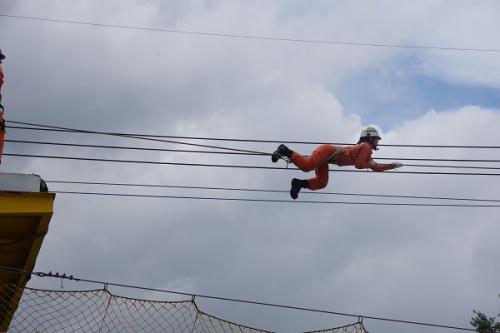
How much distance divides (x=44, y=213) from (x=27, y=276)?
214cm

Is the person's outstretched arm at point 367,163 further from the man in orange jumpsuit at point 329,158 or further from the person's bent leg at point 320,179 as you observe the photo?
the person's bent leg at point 320,179

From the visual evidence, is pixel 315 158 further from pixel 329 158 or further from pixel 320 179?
pixel 320 179

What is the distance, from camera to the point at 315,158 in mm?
11828

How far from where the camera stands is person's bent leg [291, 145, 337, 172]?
11.7 m

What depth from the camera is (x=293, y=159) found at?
38.4 ft

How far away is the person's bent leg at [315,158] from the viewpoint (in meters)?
11.7

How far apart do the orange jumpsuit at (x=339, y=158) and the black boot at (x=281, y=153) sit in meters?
0.08

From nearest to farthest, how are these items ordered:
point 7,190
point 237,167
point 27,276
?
point 7,190 → point 27,276 → point 237,167

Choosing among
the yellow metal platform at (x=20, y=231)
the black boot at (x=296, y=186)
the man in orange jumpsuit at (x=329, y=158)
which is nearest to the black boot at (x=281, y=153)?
the man in orange jumpsuit at (x=329, y=158)

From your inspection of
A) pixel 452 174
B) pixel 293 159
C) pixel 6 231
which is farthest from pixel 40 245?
pixel 452 174

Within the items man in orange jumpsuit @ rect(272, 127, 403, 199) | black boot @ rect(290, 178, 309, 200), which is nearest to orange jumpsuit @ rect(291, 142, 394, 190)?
man in orange jumpsuit @ rect(272, 127, 403, 199)

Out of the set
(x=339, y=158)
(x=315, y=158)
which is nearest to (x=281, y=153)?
(x=315, y=158)

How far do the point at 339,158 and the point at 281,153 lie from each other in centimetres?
105

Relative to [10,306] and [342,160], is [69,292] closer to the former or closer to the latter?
[10,306]
